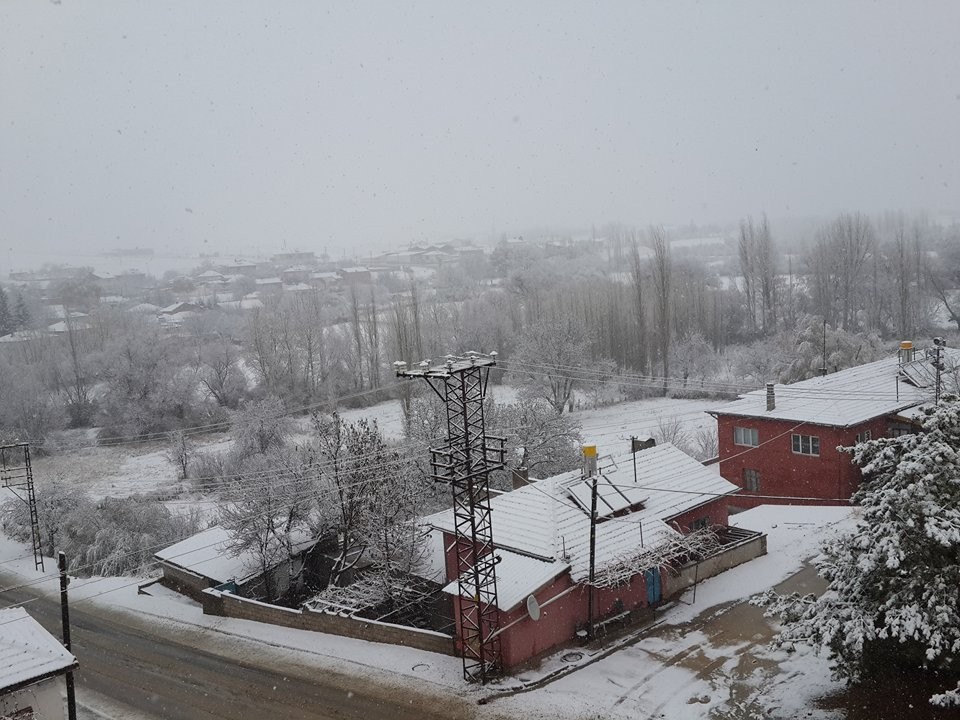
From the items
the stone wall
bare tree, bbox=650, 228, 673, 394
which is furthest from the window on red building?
bare tree, bbox=650, 228, 673, 394

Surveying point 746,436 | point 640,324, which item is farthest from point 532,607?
point 640,324

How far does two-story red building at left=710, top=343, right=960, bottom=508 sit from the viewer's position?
2520cm

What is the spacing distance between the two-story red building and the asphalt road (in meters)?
15.0

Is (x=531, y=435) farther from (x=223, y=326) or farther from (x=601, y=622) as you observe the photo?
(x=223, y=326)

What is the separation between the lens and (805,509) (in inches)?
982

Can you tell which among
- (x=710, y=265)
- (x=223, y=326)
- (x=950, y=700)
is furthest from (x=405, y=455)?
(x=710, y=265)

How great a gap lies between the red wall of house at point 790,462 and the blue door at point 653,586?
26.6 ft

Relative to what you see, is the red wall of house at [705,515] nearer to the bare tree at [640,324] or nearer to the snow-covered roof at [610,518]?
the snow-covered roof at [610,518]

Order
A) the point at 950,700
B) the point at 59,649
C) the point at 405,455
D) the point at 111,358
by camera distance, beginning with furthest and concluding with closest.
→ the point at 111,358 < the point at 405,455 < the point at 59,649 < the point at 950,700

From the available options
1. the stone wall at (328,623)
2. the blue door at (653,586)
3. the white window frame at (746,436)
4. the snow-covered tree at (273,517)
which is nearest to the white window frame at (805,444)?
the white window frame at (746,436)

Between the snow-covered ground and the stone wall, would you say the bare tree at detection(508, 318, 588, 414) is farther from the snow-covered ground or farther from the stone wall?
the stone wall

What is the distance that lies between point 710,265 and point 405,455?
86.8 meters

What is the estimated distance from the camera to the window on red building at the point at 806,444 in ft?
84.0

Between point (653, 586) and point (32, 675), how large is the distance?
42.2 feet
